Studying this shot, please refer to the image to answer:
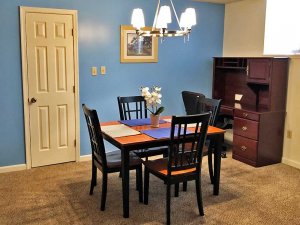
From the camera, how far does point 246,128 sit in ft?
14.7

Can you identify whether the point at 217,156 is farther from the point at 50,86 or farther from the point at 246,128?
the point at 50,86

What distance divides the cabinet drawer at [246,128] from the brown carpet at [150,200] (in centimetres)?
49

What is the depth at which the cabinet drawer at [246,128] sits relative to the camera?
4.34 meters

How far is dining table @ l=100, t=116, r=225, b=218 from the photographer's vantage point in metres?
2.88

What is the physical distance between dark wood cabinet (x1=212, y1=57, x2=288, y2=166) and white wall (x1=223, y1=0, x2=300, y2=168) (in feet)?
0.30

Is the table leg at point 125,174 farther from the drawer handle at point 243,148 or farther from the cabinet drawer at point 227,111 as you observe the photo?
the cabinet drawer at point 227,111

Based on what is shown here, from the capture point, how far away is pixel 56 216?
3004 millimetres

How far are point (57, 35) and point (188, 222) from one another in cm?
284

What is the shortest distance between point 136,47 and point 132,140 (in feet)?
7.25

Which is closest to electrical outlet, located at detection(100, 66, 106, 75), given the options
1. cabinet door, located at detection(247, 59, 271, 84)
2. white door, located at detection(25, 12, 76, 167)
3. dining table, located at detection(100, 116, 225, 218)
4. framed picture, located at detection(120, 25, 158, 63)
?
framed picture, located at detection(120, 25, 158, 63)

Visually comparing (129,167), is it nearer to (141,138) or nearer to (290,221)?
(141,138)

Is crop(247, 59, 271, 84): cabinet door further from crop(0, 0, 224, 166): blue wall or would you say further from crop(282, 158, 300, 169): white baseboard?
crop(282, 158, 300, 169): white baseboard

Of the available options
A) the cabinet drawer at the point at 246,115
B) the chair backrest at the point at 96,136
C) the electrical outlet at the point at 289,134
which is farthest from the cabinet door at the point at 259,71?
the chair backrest at the point at 96,136

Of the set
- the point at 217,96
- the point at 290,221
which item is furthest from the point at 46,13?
the point at 290,221
